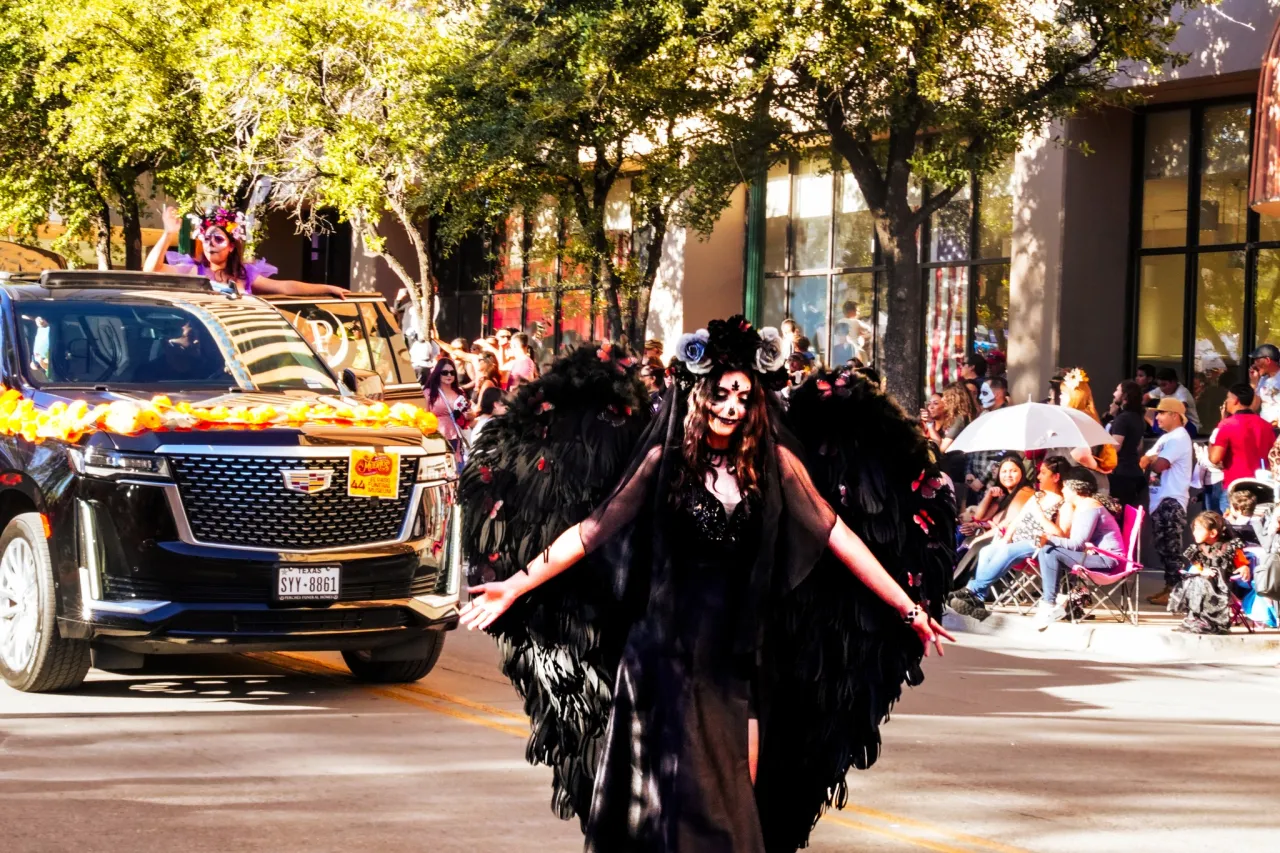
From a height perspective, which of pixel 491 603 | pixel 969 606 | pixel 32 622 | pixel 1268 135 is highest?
pixel 1268 135

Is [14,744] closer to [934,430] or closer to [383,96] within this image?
[934,430]

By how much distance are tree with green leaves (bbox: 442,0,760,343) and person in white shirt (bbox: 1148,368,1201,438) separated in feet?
15.4

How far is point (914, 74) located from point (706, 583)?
43.4ft

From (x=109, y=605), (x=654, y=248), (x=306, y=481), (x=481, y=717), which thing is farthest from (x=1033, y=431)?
(x=654, y=248)

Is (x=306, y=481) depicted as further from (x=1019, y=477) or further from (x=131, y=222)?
(x=131, y=222)

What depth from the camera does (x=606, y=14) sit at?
59.9 feet

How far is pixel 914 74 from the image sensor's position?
57.7 feet

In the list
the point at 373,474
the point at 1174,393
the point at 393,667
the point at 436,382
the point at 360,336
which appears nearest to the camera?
the point at 373,474

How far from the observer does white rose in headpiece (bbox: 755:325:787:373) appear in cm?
519

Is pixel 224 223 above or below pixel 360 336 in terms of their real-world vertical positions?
above

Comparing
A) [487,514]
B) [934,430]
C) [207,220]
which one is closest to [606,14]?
[934,430]

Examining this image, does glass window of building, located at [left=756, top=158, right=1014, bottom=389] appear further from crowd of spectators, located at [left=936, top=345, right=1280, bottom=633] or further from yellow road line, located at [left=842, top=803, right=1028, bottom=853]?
yellow road line, located at [left=842, top=803, right=1028, bottom=853]

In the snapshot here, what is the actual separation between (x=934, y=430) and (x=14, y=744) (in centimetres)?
1127

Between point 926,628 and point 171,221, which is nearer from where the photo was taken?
point 926,628
